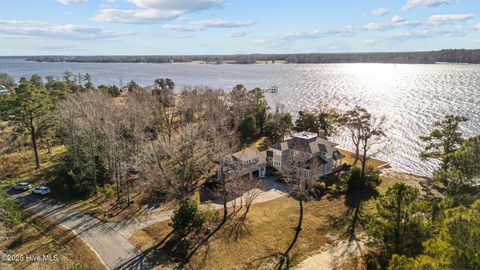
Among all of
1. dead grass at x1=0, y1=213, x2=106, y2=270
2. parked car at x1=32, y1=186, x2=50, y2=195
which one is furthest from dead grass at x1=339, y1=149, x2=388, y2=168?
parked car at x1=32, y1=186, x2=50, y2=195

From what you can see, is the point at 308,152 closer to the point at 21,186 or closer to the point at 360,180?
the point at 360,180

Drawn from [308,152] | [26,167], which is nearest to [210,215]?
[308,152]

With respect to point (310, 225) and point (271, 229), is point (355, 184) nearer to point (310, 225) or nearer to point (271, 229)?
point (310, 225)

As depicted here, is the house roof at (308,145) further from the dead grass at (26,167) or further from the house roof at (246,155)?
the dead grass at (26,167)

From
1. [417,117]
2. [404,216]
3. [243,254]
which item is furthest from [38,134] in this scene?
[417,117]

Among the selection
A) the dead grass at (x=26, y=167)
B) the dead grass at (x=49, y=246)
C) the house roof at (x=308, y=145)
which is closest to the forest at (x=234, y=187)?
the dead grass at (x=26, y=167)

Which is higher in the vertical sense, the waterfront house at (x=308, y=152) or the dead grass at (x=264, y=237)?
the waterfront house at (x=308, y=152)
